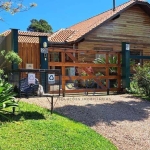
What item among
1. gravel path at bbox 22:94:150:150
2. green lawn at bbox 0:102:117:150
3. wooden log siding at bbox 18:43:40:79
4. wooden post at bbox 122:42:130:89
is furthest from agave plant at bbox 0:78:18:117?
wooden post at bbox 122:42:130:89

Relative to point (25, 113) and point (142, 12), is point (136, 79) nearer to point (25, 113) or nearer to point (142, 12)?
point (25, 113)

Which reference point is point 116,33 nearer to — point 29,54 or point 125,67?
point 125,67

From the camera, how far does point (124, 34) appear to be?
2047 centimetres

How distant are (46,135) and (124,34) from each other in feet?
51.6

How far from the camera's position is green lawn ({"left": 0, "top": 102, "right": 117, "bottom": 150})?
216 inches

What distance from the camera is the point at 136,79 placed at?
11.6m

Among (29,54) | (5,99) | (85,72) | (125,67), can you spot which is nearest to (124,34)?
(125,67)

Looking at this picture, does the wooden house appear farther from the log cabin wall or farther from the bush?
the bush

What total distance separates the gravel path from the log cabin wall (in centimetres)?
966

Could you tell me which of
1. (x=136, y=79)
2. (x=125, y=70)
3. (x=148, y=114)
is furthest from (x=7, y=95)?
(x=125, y=70)

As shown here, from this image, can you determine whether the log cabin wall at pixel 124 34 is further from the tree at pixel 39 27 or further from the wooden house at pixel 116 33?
the tree at pixel 39 27

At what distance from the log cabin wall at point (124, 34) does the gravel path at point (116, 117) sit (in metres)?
9.66

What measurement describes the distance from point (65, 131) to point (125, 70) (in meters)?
7.10

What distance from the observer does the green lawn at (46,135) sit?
549 centimetres
